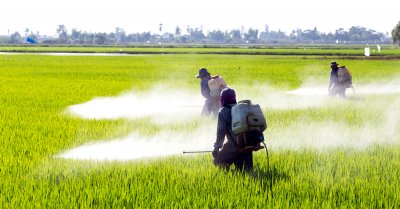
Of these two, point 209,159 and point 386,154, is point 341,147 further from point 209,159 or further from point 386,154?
point 209,159

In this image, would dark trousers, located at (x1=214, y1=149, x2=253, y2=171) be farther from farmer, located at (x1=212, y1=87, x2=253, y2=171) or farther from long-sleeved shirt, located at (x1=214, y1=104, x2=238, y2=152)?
long-sleeved shirt, located at (x1=214, y1=104, x2=238, y2=152)

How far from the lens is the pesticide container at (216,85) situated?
10.1 m

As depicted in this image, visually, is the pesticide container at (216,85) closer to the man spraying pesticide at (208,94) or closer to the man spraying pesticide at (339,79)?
the man spraying pesticide at (208,94)

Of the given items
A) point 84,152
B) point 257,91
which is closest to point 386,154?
point 84,152

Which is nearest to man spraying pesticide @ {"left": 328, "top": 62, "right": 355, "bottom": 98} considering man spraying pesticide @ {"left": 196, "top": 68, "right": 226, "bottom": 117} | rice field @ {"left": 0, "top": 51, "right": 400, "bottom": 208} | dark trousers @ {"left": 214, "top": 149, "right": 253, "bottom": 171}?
rice field @ {"left": 0, "top": 51, "right": 400, "bottom": 208}

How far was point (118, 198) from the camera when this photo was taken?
5.48 m

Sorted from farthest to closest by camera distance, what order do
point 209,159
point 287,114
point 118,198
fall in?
point 287,114 → point 209,159 → point 118,198

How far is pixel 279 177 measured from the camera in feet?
21.0

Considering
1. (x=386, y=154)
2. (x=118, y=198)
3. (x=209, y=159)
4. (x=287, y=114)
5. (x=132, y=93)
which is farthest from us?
(x=132, y=93)

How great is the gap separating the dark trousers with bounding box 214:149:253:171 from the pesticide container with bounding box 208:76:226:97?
3594mm

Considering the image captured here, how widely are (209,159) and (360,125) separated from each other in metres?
4.90

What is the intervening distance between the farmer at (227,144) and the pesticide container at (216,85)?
3.54 m

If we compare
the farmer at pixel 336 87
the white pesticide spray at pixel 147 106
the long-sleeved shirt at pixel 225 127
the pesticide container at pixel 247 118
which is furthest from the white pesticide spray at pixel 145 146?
the farmer at pixel 336 87

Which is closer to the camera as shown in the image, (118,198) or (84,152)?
(118,198)
